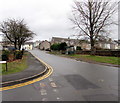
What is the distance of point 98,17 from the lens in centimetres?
2311

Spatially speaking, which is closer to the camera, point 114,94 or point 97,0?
point 114,94

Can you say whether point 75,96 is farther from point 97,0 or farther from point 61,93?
point 97,0

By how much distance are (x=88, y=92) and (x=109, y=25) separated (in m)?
21.5

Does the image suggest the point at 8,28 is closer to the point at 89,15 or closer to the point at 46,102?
the point at 89,15

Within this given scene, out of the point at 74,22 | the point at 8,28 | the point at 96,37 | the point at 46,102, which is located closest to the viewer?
the point at 46,102

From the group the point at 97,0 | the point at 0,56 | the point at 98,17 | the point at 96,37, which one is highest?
the point at 97,0

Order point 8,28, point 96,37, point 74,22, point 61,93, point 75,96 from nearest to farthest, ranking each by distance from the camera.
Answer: point 75,96 → point 61,93 → point 96,37 → point 74,22 → point 8,28

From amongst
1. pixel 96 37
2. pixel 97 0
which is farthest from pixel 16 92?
pixel 97 0

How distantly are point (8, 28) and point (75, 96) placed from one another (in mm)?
31092

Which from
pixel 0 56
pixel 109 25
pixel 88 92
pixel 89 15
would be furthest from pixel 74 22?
pixel 88 92

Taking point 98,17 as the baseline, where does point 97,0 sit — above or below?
above

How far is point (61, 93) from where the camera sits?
450 cm

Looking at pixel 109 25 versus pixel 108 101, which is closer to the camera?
pixel 108 101

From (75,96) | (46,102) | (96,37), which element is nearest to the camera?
(46,102)
